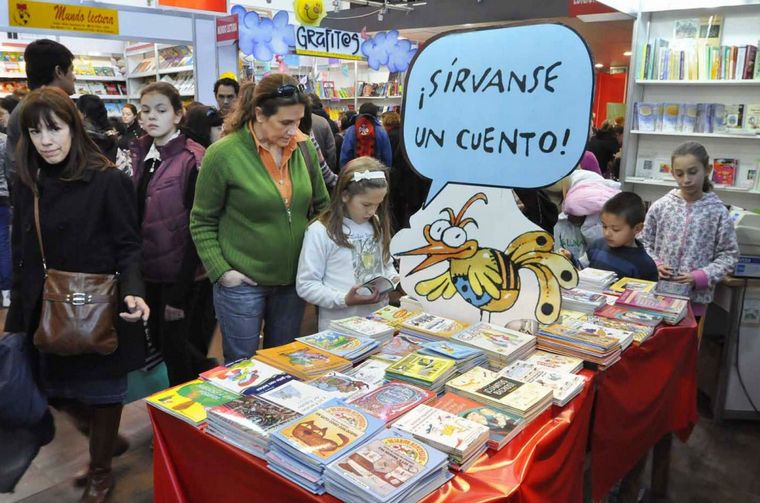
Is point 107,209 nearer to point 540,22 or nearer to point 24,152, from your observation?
point 24,152

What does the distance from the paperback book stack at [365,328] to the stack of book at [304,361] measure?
0.15 metres

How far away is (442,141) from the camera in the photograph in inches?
73.7

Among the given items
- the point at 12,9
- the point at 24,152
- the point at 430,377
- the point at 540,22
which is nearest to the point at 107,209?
the point at 24,152

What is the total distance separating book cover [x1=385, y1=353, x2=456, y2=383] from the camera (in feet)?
4.77

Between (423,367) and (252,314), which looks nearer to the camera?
(423,367)

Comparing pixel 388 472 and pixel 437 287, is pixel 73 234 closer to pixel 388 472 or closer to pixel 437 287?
pixel 437 287

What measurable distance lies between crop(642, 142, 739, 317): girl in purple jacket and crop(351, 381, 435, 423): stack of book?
182cm

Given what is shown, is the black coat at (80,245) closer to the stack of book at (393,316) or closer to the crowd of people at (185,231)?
the crowd of people at (185,231)

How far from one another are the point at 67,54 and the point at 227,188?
4.37 feet

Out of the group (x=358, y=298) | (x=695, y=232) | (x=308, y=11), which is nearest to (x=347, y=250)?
Answer: (x=358, y=298)

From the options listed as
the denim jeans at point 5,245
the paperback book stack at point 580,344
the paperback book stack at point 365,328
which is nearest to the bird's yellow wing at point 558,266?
the paperback book stack at point 580,344

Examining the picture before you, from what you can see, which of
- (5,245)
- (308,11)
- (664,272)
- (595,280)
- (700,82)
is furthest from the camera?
(308,11)

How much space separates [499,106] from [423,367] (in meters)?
0.80

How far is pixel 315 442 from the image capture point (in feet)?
3.73
